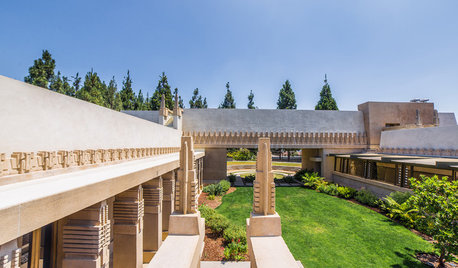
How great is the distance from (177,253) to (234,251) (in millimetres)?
5384

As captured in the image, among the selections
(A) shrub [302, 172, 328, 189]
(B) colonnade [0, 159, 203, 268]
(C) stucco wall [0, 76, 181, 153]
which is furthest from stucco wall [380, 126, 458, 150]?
(C) stucco wall [0, 76, 181, 153]

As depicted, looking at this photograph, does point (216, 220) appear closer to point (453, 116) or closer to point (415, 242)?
point (415, 242)

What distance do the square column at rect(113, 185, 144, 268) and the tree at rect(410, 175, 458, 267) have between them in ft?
40.3

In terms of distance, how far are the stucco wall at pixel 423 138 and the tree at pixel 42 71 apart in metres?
49.4

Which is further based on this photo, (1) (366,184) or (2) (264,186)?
(1) (366,184)

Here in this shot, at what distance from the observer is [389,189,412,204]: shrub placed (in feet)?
51.5

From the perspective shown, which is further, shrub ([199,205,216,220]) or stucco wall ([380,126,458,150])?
stucco wall ([380,126,458,150])

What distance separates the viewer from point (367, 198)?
62.1 feet

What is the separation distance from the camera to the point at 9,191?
4.20m

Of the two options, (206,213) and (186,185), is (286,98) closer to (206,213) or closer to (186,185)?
(206,213)

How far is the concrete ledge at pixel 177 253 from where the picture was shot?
5.30 m

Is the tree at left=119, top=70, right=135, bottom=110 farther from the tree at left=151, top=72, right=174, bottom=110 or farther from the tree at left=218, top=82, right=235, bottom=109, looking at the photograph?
the tree at left=218, top=82, right=235, bottom=109

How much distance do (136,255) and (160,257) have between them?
3228mm

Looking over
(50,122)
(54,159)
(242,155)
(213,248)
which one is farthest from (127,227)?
(242,155)
